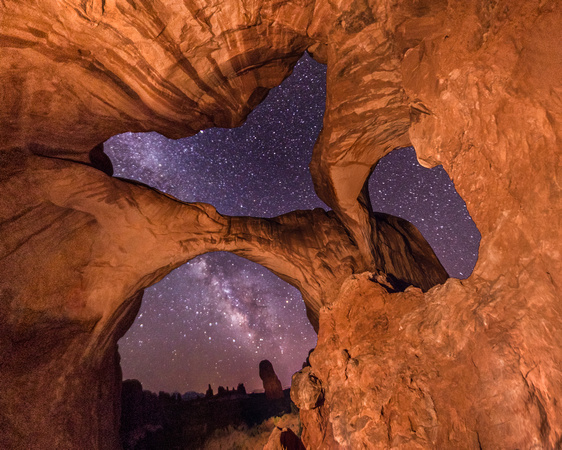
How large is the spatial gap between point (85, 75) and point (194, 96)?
1.42 m

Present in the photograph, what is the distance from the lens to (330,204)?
22.9 ft

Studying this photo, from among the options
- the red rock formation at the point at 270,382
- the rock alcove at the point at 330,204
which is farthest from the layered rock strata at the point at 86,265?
the red rock formation at the point at 270,382

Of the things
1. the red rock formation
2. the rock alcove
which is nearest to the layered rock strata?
the rock alcove

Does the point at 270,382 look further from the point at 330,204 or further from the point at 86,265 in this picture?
the point at 86,265

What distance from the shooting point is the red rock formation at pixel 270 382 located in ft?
51.2

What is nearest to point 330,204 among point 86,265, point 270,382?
point 86,265

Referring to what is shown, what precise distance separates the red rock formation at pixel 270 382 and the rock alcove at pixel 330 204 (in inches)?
433

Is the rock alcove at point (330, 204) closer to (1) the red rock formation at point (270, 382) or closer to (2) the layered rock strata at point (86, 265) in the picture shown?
(2) the layered rock strata at point (86, 265)

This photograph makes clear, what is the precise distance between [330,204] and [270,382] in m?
13.4

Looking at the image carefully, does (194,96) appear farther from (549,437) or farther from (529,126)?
(549,437)

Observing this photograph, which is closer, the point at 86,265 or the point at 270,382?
the point at 86,265

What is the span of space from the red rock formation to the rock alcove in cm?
1100

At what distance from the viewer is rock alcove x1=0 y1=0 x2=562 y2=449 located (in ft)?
6.35

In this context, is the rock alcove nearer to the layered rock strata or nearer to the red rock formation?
the layered rock strata
